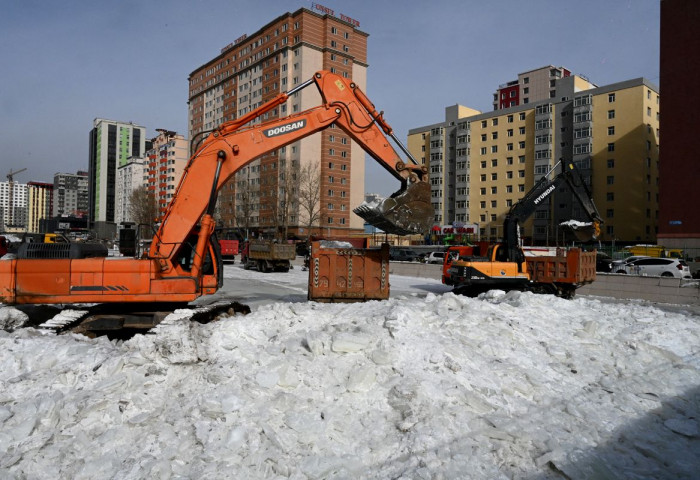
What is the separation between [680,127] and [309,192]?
134 ft

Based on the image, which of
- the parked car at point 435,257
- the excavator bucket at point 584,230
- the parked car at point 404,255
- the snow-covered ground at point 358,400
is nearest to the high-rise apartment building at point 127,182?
the parked car at point 404,255

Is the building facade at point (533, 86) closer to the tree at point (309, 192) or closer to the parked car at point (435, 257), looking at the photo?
the tree at point (309, 192)

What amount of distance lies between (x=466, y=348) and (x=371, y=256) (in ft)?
16.0

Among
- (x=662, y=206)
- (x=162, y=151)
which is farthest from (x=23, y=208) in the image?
(x=662, y=206)

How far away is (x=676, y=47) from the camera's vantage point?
44188 millimetres

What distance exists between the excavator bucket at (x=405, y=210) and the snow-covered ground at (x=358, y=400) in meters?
2.27

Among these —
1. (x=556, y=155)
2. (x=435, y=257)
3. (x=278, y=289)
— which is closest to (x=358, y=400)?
(x=278, y=289)

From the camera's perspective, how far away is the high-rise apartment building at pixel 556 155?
55125 millimetres

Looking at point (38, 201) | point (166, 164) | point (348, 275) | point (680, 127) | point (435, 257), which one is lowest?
point (435, 257)

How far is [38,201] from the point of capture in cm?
18088

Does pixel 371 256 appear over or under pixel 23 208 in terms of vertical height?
under

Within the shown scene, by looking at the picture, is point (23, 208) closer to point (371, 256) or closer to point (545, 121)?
point (545, 121)

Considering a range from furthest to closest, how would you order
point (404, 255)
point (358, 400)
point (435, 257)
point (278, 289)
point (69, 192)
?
point (69, 192)
point (404, 255)
point (435, 257)
point (278, 289)
point (358, 400)

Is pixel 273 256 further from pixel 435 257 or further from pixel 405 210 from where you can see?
pixel 405 210
